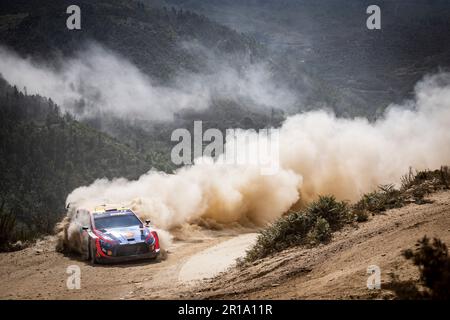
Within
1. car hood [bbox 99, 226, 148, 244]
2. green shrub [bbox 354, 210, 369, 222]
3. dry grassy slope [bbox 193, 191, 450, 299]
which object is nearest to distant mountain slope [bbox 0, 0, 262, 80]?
car hood [bbox 99, 226, 148, 244]

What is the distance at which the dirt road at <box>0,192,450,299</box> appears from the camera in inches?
374

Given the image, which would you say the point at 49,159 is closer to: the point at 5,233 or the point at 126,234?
the point at 5,233

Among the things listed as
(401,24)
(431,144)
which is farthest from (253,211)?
(401,24)

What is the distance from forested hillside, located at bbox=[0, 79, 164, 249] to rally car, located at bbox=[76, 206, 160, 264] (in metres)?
55.2

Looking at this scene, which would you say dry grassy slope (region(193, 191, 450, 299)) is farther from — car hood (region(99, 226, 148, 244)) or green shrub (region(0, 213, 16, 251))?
green shrub (region(0, 213, 16, 251))

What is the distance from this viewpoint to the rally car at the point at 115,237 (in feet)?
50.5

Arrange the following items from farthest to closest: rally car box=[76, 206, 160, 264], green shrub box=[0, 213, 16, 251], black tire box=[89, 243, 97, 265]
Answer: green shrub box=[0, 213, 16, 251]
black tire box=[89, 243, 97, 265]
rally car box=[76, 206, 160, 264]

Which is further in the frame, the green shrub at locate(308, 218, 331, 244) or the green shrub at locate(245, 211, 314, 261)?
the green shrub at locate(245, 211, 314, 261)

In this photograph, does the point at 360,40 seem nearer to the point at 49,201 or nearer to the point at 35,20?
the point at 35,20

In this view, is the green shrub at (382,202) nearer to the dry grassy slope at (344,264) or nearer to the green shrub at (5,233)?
the dry grassy slope at (344,264)

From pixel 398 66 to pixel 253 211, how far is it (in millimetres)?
119842
